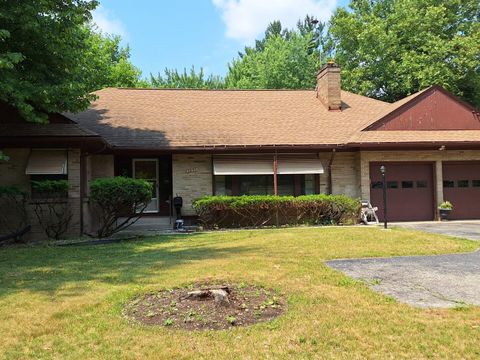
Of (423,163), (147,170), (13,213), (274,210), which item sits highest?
(423,163)

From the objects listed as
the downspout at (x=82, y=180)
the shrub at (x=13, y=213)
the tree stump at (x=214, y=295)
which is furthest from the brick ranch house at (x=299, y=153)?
the tree stump at (x=214, y=295)

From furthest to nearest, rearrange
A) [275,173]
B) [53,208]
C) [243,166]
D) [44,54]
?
[243,166], [275,173], [53,208], [44,54]

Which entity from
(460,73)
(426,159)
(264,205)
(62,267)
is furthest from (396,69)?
(62,267)

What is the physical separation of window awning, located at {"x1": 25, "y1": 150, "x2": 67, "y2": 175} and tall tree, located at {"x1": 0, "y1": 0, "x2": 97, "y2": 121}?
1.71 metres

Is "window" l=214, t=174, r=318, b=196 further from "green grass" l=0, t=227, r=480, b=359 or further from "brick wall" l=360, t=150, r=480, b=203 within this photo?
"green grass" l=0, t=227, r=480, b=359

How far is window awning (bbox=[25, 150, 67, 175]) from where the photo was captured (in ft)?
44.1

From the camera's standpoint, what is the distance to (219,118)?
18391 mm

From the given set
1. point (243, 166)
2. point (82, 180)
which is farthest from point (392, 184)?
point (82, 180)

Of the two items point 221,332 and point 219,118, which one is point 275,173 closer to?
point 219,118

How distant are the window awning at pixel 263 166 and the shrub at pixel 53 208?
5.34m

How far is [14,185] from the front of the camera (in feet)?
45.2

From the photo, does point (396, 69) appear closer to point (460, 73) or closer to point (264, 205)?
point (460, 73)

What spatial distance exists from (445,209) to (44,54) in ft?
48.3

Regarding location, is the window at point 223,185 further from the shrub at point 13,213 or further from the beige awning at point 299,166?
the shrub at point 13,213
